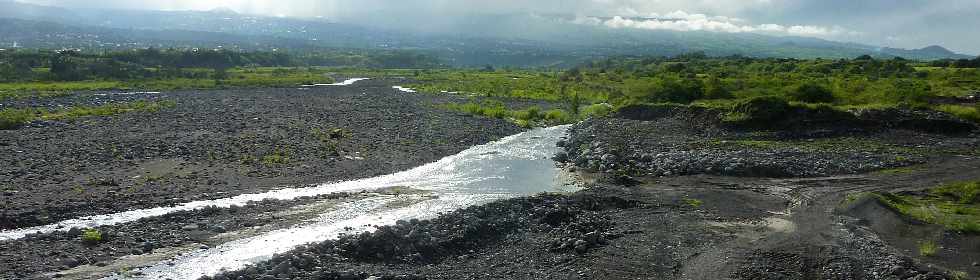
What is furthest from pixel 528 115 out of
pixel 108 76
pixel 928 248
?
pixel 108 76

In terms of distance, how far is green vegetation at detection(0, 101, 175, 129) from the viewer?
4183 cm

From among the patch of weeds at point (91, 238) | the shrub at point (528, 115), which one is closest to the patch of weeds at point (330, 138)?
the patch of weeds at point (91, 238)

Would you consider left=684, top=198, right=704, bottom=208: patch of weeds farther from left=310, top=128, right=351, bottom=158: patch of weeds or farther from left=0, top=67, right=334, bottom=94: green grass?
left=0, top=67, right=334, bottom=94: green grass

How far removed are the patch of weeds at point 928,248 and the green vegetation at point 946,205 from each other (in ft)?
5.26

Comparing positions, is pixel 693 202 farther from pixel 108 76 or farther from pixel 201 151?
pixel 108 76

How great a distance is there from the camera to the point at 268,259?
18078 mm

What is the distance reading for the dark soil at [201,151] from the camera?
974 inches

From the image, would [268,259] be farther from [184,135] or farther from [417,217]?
[184,135]

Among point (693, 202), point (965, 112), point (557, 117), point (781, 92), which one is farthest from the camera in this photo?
point (557, 117)

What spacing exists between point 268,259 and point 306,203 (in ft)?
24.1

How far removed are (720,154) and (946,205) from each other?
41.1 ft

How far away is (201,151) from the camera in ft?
113

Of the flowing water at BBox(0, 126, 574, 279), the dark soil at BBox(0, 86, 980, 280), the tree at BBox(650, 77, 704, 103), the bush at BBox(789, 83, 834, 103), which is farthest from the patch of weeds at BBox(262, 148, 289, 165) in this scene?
the bush at BBox(789, 83, 834, 103)

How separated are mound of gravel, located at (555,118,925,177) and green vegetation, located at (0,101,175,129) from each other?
35888mm
